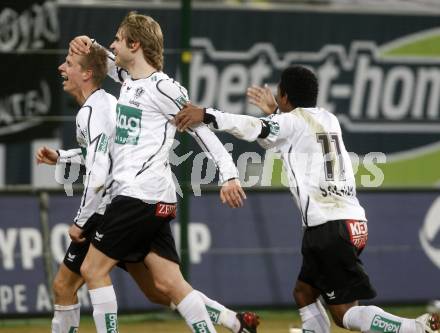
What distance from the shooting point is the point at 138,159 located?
7566mm

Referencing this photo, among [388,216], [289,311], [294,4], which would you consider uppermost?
[294,4]

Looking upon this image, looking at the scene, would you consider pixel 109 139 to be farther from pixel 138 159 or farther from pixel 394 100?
pixel 394 100

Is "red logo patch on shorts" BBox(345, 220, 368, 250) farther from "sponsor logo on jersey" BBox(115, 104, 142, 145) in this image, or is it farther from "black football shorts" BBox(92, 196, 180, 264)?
"sponsor logo on jersey" BBox(115, 104, 142, 145)

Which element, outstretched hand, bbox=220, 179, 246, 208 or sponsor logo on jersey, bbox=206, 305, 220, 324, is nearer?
outstretched hand, bbox=220, 179, 246, 208

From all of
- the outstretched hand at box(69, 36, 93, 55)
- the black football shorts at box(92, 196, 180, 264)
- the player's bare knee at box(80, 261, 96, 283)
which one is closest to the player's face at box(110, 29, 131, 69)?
the outstretched hand at box(69, 36, 93, 55)

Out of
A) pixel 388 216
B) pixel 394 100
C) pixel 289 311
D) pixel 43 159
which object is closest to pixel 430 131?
pixel 394 100

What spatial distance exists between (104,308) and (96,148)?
3.39 ft

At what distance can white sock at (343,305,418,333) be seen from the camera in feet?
25.4

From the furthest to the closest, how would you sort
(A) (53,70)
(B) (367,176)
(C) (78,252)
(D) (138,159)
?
(B) (367,176), (A) (53,70), (C) (78,252), (D) (138,159)

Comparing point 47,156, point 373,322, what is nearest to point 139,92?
point 47,156

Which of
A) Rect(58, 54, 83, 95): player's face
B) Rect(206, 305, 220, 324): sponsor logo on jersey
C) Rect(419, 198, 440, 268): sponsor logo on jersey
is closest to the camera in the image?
Rect(206, 305, 220, 324): sponsor logo on jersey

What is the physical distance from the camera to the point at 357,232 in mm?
7855

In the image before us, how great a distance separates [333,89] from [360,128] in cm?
54

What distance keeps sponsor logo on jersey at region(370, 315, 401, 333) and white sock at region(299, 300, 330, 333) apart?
0.41m
